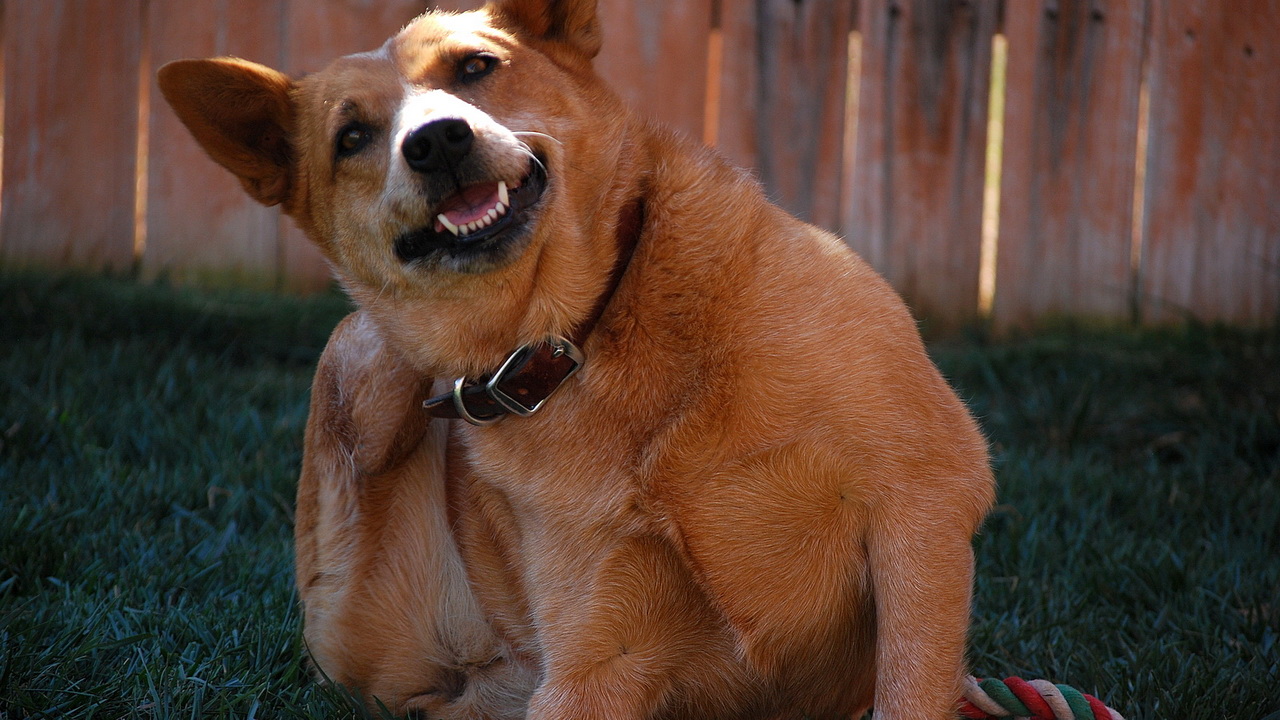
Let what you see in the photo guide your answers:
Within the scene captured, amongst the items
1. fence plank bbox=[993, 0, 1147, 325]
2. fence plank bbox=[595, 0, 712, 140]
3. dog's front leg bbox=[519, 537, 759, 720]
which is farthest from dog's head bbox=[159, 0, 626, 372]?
fence plank bbox=[993, 0, 1147, 325]

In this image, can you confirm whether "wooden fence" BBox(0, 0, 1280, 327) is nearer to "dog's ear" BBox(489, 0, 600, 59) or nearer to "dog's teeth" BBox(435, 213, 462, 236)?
"dog's ear" BBox(489, 0, 600, 59)

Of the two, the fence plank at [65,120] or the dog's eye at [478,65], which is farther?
the fence plank at [65,120]

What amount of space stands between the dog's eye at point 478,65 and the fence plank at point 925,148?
284cm

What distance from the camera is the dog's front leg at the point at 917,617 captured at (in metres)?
1.80

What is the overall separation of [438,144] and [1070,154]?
142 inches

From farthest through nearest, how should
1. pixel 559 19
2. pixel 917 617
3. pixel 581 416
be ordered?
pixel 559 19 → pixel 581 416 → pixel 917 617

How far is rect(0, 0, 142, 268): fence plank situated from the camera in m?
4.71

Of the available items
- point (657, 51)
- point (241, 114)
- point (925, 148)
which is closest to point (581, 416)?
point (241, 114)

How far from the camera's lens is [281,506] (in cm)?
325

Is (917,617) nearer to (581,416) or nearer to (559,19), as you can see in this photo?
(581,416)

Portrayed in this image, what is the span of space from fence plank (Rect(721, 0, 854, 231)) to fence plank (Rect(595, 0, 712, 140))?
5.1 inches

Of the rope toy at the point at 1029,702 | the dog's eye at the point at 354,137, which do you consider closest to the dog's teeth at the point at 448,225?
the dog's eye at the point at 354,137

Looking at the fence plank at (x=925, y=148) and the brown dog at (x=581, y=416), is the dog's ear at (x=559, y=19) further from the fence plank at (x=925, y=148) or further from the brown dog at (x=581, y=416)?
the fence plank at (x=925, y=148)

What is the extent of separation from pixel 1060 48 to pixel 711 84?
151 centimetres
